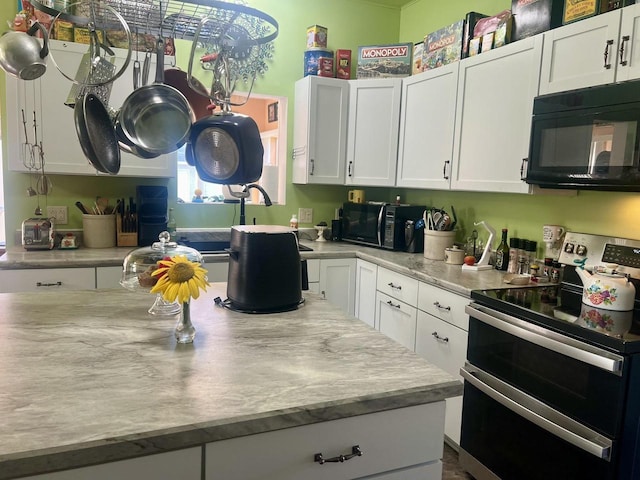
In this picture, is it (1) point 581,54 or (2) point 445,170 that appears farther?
(2) point 445,170

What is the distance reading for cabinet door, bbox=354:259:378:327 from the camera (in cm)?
319

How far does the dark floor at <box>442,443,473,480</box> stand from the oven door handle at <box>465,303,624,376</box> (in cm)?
78

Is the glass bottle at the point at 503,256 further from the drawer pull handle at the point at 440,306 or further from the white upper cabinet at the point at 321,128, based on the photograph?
the white upper cabinet at the point at 321,128

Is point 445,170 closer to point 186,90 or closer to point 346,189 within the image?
point 346,189

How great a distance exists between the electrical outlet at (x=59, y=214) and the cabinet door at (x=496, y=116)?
8.32 feet

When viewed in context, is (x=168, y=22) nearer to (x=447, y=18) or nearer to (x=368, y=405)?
(x=368, y=405)

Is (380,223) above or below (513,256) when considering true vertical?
above

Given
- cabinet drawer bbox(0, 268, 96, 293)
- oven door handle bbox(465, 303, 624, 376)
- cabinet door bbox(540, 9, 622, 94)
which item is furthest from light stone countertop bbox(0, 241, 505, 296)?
cabinet door bbox(540, 9, 622, 94)

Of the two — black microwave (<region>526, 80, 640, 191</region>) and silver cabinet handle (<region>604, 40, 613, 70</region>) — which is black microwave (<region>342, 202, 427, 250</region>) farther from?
silver cabinet handle (<region>604, 40, 613, 70</region>)

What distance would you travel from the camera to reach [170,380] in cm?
110

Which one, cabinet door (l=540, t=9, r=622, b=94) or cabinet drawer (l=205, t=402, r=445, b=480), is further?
cabinet door (l=540, t=9, r=622, b=94)

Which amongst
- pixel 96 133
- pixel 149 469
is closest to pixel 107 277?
A: pixel 96 133

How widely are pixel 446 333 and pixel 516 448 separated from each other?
0.64 meters

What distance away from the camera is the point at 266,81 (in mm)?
3635
